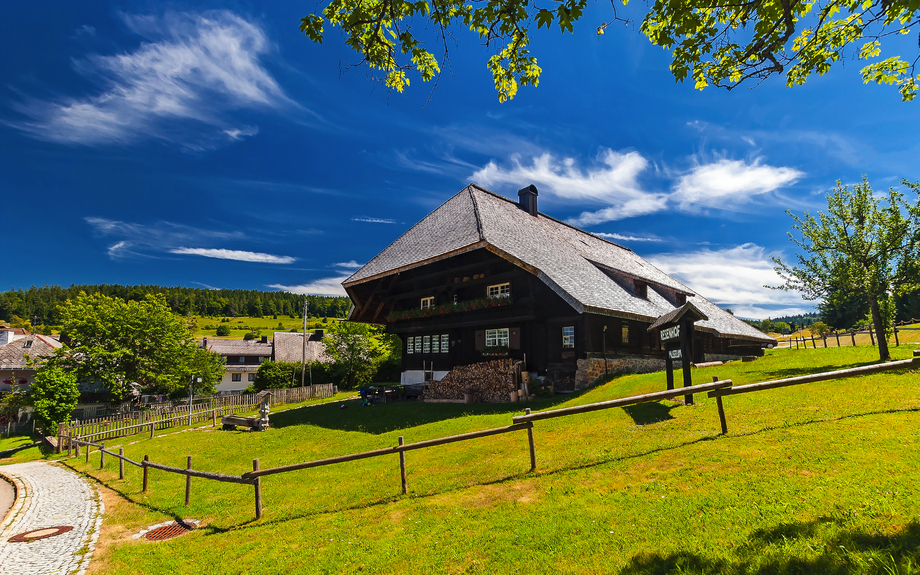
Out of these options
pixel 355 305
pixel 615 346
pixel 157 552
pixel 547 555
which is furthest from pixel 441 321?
pixel 547 555

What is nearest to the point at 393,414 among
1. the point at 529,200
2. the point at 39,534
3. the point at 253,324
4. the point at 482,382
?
the point at 482,382

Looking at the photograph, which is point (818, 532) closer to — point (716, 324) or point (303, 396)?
point (716, 324)

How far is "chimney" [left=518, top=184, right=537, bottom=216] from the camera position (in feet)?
109

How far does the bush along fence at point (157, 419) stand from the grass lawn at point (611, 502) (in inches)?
558

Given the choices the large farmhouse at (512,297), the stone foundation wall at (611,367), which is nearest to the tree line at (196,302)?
the large farmhouse at (512,297)

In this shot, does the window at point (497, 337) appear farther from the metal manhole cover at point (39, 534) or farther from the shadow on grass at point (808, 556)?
the shadow on grass at point (808, 556)

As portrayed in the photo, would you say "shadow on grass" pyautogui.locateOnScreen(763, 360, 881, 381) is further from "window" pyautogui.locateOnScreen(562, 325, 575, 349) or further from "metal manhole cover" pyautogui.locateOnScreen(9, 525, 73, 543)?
"metal manhole cover" pyautogui.locateOnScreen(9, 525, 73, 543)

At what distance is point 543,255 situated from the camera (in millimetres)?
23594

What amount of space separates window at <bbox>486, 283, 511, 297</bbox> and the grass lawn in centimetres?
1093

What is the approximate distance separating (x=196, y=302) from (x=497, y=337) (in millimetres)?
185373

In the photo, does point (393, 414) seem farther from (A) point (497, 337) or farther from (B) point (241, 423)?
(B) point (241, 423)

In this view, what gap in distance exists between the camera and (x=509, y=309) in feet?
75.2

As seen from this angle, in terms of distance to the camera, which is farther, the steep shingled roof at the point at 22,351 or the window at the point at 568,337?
the steep shingled roof at the point at 22,351

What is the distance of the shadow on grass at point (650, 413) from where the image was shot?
36.5 feet
